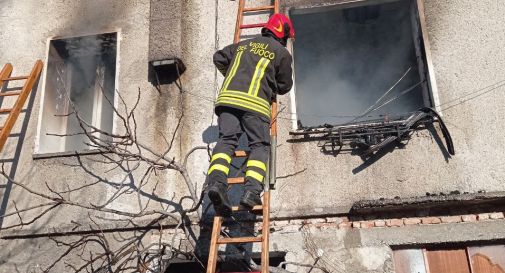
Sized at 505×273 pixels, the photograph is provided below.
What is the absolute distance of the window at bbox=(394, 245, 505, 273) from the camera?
493 cm

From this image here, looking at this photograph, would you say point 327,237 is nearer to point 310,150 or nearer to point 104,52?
point 310,150

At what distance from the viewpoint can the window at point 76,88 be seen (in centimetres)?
668

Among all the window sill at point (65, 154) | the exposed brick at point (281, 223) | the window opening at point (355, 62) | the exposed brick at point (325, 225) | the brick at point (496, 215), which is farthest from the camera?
the window opening at point (355, 62)

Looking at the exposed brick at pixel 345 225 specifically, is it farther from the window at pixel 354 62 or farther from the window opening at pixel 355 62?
the window at pixel 354 62

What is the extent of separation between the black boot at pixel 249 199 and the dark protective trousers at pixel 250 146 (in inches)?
1.3

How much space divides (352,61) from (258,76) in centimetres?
347

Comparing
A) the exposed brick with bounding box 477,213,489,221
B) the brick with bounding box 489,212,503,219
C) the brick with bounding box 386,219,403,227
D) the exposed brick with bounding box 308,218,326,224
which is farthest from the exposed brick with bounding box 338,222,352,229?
the brick with bounding box 489,212,503,219

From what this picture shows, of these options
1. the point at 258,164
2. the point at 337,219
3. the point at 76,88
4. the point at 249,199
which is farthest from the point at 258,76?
the point at 76,88

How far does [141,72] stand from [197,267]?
2.41 meters

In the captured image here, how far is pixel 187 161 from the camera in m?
5.86

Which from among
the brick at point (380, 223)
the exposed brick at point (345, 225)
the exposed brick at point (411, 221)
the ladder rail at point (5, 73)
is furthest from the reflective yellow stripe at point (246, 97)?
the ladder rail at point (5, 73)

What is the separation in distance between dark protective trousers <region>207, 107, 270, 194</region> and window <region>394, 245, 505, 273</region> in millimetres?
1737

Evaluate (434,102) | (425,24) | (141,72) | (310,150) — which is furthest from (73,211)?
(425,24)

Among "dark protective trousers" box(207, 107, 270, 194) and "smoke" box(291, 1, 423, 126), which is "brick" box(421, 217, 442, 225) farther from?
"smoke" box(291, 1, 423, 126)
